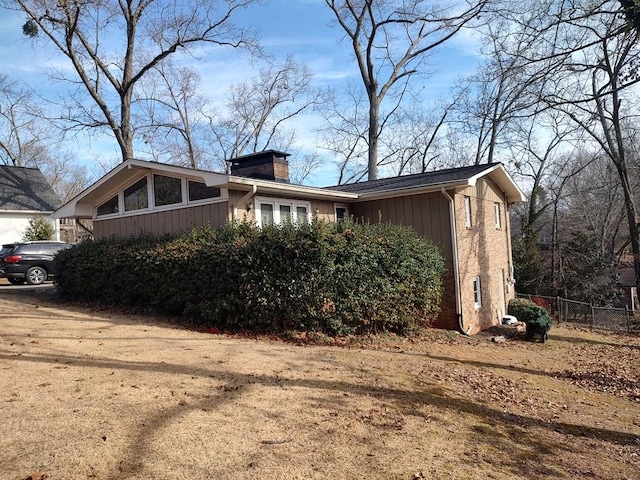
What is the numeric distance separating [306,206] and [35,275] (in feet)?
34.4

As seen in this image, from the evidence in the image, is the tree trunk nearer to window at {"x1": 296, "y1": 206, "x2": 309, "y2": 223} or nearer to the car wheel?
window at {"x1": 296, "y1": 206, "x2": 309, "y2": 223}

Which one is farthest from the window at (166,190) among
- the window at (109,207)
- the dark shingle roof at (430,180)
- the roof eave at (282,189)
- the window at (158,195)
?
the dark shingle roof at (430,180)

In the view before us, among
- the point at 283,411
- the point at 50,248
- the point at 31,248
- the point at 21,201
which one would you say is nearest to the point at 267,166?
the point at 50,248

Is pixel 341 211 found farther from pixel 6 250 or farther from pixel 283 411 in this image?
pixel 6 250

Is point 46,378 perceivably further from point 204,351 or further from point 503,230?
point 503,230

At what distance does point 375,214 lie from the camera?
1447 centimetres

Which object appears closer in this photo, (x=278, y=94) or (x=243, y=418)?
(x=243, y=418)

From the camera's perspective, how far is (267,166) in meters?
14.0

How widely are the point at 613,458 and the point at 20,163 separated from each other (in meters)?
43.5

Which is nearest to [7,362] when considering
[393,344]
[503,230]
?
[393,344]

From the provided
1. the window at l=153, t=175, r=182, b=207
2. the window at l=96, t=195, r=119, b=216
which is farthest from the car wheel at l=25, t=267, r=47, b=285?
the window at l=153, t=175, r=182, b=207

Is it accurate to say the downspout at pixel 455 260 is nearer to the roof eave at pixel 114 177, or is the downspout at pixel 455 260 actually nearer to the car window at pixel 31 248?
the roof eave at pixel 114 177

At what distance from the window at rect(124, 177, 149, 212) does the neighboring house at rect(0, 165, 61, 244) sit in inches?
447

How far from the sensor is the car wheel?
1652cm
